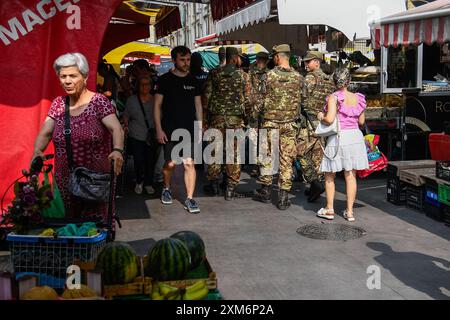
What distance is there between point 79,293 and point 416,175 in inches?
225

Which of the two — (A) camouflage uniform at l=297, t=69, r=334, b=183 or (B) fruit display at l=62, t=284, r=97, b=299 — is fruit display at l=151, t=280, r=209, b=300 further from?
(A) camouflage uniform at l=297, t=69, r=334, b=183

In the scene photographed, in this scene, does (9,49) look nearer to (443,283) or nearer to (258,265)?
(258,265)

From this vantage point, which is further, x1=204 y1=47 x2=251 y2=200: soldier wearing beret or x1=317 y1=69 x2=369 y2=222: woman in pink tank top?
x1=204 y1=47 x2=251 y2=200: soldier wearing beret

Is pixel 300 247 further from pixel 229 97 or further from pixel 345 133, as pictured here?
Result: pixel 229 97

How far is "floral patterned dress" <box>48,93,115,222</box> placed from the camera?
4430 mm

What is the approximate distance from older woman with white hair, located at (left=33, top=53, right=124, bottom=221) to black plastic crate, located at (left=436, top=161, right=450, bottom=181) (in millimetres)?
4389

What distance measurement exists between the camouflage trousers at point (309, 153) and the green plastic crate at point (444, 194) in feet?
6.21

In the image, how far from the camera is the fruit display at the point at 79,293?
3004mm

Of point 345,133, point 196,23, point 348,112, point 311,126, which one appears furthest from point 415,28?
point 196,23

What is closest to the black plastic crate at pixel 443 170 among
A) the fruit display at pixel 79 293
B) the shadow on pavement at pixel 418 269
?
the shadow on pavement at pixel 418 269

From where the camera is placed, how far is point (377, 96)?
10914mm

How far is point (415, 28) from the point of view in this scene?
20.1 ft

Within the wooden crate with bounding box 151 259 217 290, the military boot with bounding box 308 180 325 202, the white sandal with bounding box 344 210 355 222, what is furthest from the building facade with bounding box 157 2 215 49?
the wooden crate with bounding box 151 259 217 290
